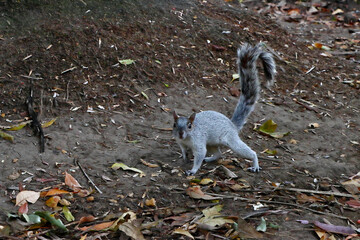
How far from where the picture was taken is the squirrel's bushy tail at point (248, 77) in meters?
5.16

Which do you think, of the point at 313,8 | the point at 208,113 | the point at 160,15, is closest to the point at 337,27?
the point at 313,8

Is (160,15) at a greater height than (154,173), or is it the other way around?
(160,15)

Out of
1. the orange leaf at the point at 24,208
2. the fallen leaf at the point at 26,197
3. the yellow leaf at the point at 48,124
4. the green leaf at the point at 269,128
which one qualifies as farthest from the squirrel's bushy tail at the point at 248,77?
the orange leaf at the point at 24,208

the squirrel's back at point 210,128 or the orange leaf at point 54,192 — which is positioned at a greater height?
the squirrel's back at point 210,128

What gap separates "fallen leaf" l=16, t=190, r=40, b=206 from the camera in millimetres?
3844

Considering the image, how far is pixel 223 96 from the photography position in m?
6.38

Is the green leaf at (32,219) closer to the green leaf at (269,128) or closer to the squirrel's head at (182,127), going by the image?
the squirrel's head at (182,127)

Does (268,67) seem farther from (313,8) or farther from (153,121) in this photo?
(313,8)

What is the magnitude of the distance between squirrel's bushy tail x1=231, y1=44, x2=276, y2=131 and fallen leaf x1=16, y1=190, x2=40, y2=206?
7.65 feet

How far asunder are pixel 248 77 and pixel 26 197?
8.79ft

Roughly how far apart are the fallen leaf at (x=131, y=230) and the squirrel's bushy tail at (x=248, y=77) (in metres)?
2.04

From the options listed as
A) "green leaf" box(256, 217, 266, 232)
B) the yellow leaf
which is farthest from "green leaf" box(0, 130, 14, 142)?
"green leaf" box(256, 217, 266, 232)

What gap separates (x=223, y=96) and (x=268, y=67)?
121 centimetres

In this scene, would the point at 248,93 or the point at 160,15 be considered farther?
the point at 160,15
